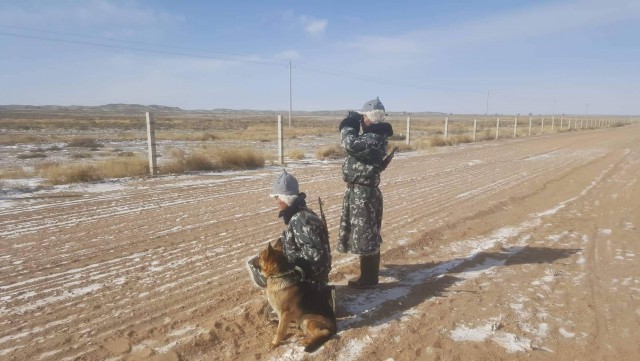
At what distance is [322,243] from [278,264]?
423 mm

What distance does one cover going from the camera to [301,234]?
344 centimetres

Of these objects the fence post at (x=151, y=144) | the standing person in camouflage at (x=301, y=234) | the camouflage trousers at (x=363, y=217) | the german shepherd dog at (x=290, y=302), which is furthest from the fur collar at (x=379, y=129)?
the fence post at (x=151, y=144)

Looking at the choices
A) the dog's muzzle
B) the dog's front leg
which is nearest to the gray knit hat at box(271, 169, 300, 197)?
the dog's muzzle

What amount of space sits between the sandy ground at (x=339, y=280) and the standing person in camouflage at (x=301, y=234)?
1.90 ft

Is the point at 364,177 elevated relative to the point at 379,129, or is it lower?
lower

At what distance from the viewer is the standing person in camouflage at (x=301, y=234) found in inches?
136

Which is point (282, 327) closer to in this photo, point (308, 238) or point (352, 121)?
point (308, 238)

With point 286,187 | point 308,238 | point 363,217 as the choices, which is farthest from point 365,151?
point 308,238

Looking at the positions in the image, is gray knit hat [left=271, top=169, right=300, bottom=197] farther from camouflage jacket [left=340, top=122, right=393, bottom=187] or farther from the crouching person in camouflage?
camouflage jacket [left=340, top=122, right=393, bottom=187]

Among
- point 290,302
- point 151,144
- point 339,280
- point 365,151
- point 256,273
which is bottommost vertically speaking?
point 339,280

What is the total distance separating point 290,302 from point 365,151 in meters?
1.46

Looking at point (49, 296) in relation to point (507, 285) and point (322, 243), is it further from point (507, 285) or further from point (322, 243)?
point (507, 285)

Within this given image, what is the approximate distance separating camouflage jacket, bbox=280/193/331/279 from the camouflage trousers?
0.60 meters

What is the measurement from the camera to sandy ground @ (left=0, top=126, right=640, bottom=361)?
3.29 meters
